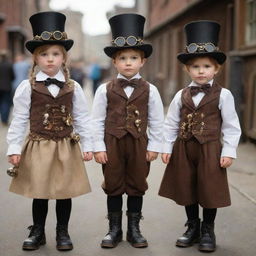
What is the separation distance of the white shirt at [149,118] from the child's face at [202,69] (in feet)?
1.15

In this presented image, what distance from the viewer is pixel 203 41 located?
13.6ft

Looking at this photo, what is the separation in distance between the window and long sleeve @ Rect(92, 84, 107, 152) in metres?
6.10

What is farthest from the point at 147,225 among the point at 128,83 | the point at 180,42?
the point at 180,42

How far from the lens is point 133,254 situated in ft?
13.7

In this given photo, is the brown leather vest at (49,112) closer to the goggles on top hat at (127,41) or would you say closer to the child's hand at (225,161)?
the goggles on top hat at (127,41)

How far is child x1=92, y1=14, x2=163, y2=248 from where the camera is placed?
4.19 m

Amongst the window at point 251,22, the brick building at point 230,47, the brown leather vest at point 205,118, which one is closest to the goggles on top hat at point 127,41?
the brown leather vest at point 205,118

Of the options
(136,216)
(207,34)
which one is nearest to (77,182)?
(136,216)

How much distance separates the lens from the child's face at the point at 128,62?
418 centimetres

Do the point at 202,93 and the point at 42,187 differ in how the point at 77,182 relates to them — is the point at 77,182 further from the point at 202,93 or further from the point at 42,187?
the point at 202,93

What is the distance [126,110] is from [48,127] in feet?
2.06

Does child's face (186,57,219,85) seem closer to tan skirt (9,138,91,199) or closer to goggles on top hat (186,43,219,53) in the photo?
goggles on top hat (186,43,219,53)

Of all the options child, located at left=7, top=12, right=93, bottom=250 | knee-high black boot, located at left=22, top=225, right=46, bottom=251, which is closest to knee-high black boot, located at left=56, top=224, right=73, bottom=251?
child, located at left=7, top=12, right=93, bottom=250

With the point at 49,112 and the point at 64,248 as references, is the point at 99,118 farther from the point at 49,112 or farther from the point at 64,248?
the point at 64,248
